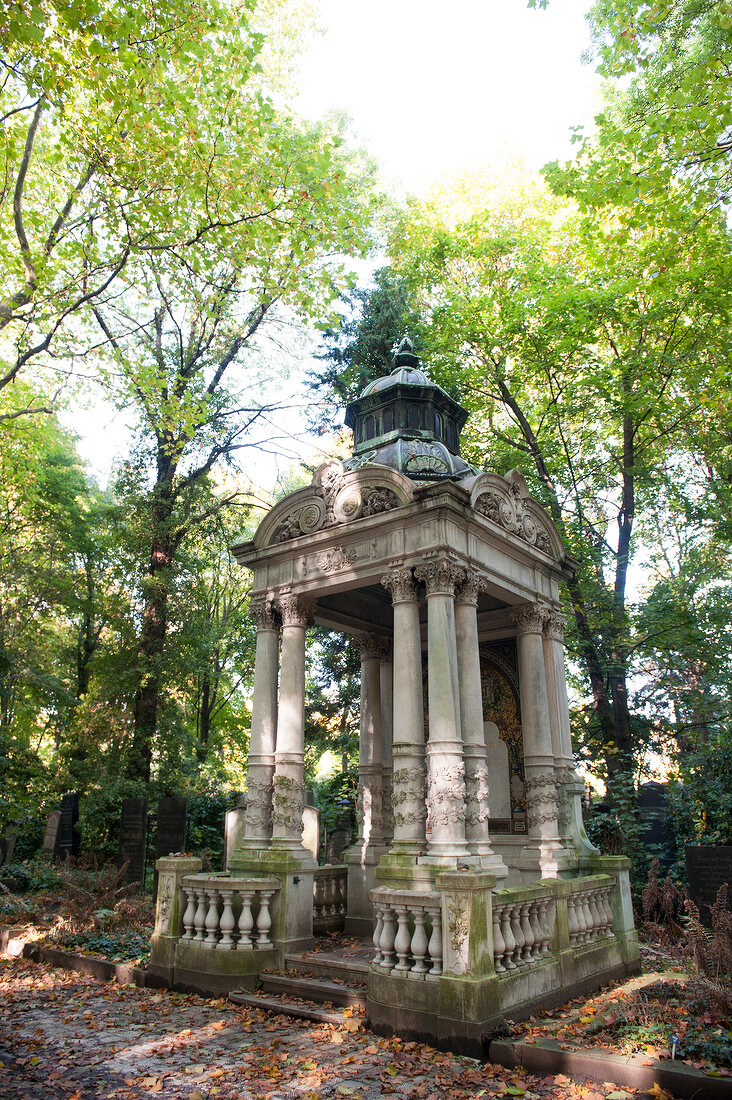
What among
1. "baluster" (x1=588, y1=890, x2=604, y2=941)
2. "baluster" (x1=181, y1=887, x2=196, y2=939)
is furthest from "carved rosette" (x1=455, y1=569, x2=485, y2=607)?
"baluster" (x1=181, y1=887, x2=196, y2=939)

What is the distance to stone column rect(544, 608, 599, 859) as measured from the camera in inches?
402

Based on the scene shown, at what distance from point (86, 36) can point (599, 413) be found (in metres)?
13.9

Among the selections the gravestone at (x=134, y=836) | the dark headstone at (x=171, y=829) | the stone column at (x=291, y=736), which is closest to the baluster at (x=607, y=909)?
the stone column at (x=291, y=736)

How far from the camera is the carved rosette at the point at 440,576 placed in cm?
878

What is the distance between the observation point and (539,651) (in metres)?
10.6

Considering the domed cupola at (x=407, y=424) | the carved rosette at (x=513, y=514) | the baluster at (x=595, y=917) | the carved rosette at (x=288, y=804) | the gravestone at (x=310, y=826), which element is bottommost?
the baluster at (x=595, y=917)

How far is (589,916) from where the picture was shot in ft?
28.3

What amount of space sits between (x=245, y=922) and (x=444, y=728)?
3.33 meters

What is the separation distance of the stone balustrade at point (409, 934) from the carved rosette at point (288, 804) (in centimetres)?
270

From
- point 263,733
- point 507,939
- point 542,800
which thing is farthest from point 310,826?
point 507,939

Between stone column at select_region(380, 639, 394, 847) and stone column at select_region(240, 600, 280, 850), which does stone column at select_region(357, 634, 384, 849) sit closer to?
stone column at select_region(380, 639, 394, 847)

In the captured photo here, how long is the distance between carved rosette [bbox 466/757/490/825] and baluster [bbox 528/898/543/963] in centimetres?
114

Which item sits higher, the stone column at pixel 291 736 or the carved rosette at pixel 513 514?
the carved rosette at pixel 513 514

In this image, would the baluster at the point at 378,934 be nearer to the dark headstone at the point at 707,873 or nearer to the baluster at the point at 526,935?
the baluster at the point at 526,935
